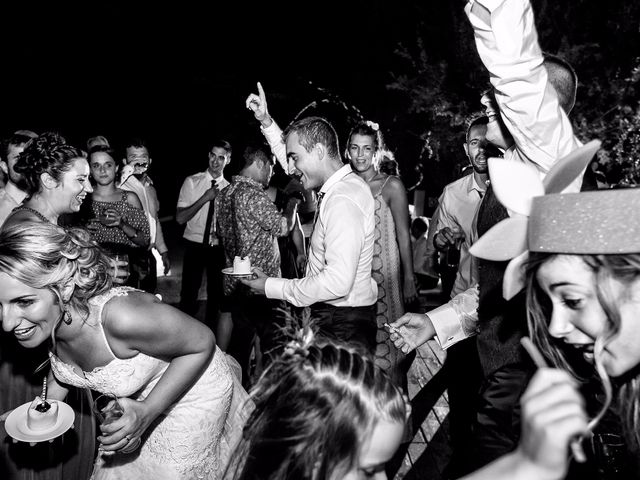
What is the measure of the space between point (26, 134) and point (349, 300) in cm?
300

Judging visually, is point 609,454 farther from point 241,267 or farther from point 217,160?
point 217,160

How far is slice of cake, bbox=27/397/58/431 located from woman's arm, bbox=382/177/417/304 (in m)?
2.64

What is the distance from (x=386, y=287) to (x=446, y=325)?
131 centimetres

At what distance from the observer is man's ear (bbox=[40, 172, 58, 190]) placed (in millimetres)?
3488

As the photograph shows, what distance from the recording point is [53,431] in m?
2.24

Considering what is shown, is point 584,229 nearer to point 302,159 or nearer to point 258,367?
point 302,159

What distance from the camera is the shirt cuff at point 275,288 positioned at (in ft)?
10.3

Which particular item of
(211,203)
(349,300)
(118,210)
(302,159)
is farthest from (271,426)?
(211,203)

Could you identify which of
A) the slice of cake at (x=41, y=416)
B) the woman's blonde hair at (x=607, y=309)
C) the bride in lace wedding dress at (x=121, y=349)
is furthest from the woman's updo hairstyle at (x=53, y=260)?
the woman's blonde hair at (x=607, y=309)

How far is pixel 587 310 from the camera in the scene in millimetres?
1293

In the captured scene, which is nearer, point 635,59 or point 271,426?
point 271,426

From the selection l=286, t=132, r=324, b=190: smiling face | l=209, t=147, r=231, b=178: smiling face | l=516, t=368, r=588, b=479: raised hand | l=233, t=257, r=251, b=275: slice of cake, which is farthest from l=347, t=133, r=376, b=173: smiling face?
l=516, t=368, r=588, b=479: raised hand

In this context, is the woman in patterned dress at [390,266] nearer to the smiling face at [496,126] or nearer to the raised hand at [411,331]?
the raised hand at [411,331]

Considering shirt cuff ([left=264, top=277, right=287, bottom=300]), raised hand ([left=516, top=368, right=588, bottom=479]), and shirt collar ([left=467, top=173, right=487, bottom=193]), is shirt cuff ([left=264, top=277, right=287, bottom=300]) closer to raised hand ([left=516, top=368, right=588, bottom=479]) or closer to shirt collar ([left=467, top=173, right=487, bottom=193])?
shirt collar ([left=467, top=173, right=487, bottom=193])
